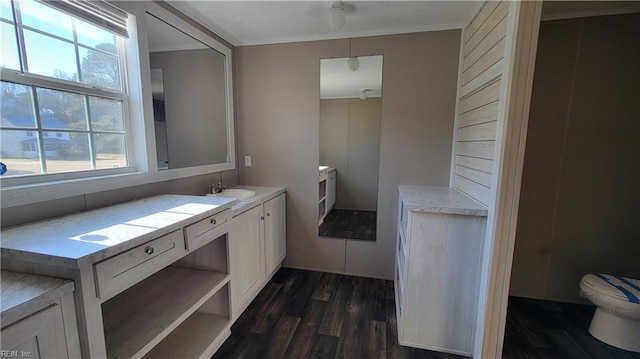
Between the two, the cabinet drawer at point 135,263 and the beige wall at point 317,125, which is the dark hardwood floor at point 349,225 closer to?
the beige wall at point 317,125

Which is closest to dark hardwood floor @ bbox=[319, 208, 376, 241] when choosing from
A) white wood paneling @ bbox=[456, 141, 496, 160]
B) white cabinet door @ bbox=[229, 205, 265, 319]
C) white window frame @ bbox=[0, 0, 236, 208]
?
white cabinet door @ bbox=[229, 205, 265, 319]

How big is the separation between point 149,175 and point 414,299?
1965mm

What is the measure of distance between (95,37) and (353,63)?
1905mm

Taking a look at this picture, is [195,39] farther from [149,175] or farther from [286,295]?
[286,295]

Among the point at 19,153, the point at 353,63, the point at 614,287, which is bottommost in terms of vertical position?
the point at 614,287

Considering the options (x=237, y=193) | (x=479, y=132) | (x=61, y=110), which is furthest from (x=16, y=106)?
(x=479, y=132)

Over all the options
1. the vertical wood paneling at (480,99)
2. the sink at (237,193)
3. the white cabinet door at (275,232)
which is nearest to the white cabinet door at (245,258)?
the white cabinet door at (275,232)

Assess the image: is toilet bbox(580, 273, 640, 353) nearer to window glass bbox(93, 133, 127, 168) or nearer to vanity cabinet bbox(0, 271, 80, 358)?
vanity cabinet bbox(0, 271, 80, 358)

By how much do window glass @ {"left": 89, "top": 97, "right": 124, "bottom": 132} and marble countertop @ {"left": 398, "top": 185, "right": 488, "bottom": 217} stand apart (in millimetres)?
1929

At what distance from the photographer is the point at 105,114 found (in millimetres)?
1520

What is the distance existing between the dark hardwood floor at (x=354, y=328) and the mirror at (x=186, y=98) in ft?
4.47

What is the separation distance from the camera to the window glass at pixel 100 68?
1406mm

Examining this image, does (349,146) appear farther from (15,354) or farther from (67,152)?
(15,354)

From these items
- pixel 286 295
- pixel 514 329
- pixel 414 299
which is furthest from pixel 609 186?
pixel 286 295
